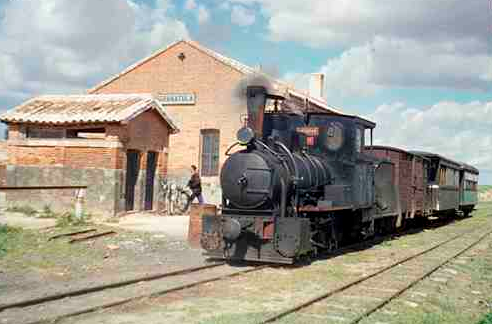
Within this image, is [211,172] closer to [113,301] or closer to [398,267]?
[398,267]

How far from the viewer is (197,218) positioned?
464 inches

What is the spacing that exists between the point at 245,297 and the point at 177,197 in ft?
44.6

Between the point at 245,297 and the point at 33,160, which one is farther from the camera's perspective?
the point at 33,160

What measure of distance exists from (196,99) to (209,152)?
2.48 m

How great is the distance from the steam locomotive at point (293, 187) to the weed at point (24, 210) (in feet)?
26.9

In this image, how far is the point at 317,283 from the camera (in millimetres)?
9445

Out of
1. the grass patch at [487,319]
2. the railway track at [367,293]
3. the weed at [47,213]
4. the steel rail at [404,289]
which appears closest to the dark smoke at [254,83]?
the railway track at [367,293]

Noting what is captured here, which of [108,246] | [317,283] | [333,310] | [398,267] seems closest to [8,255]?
[108,246]

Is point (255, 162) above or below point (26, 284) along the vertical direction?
above

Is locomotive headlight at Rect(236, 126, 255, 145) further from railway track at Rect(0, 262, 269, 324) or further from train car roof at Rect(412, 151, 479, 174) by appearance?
train car roof at Rect(412, 151, 479, 174)

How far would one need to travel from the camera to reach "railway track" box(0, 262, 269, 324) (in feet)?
22.0

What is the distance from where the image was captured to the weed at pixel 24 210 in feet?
56.9

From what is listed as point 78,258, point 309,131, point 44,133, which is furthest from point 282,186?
point 44,133

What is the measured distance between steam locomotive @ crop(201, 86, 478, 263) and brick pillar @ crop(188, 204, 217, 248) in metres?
0.48
